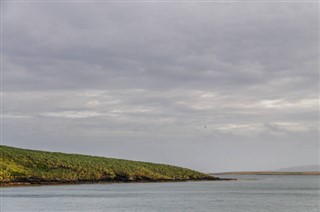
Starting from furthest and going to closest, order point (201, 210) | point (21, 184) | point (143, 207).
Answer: point (21, 184), point (143, 207), point (201, 210)

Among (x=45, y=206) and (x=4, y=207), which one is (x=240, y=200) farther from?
(x=4, y=207)

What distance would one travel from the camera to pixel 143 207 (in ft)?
323

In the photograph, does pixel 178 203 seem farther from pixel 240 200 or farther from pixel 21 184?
pixel 21 184

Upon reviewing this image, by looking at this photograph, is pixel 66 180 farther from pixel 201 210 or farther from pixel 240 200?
pixel 201 210

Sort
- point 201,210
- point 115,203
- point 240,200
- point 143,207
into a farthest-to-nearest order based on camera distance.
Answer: point 240,200, point 115,203, point 143,207, point 201,210

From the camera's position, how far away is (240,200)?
116375mm

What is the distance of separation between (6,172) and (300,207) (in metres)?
113

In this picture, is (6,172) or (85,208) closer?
(85,208)

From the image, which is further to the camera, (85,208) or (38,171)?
(38,171)

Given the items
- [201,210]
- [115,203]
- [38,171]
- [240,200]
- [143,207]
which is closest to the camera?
[201,210]

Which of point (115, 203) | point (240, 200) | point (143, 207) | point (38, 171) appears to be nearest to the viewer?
point (143, 207)

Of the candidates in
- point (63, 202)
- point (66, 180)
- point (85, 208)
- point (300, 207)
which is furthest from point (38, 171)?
point (300, 207)

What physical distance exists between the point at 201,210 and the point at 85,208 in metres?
20.8

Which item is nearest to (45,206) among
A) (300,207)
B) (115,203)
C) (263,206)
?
(115,203)
